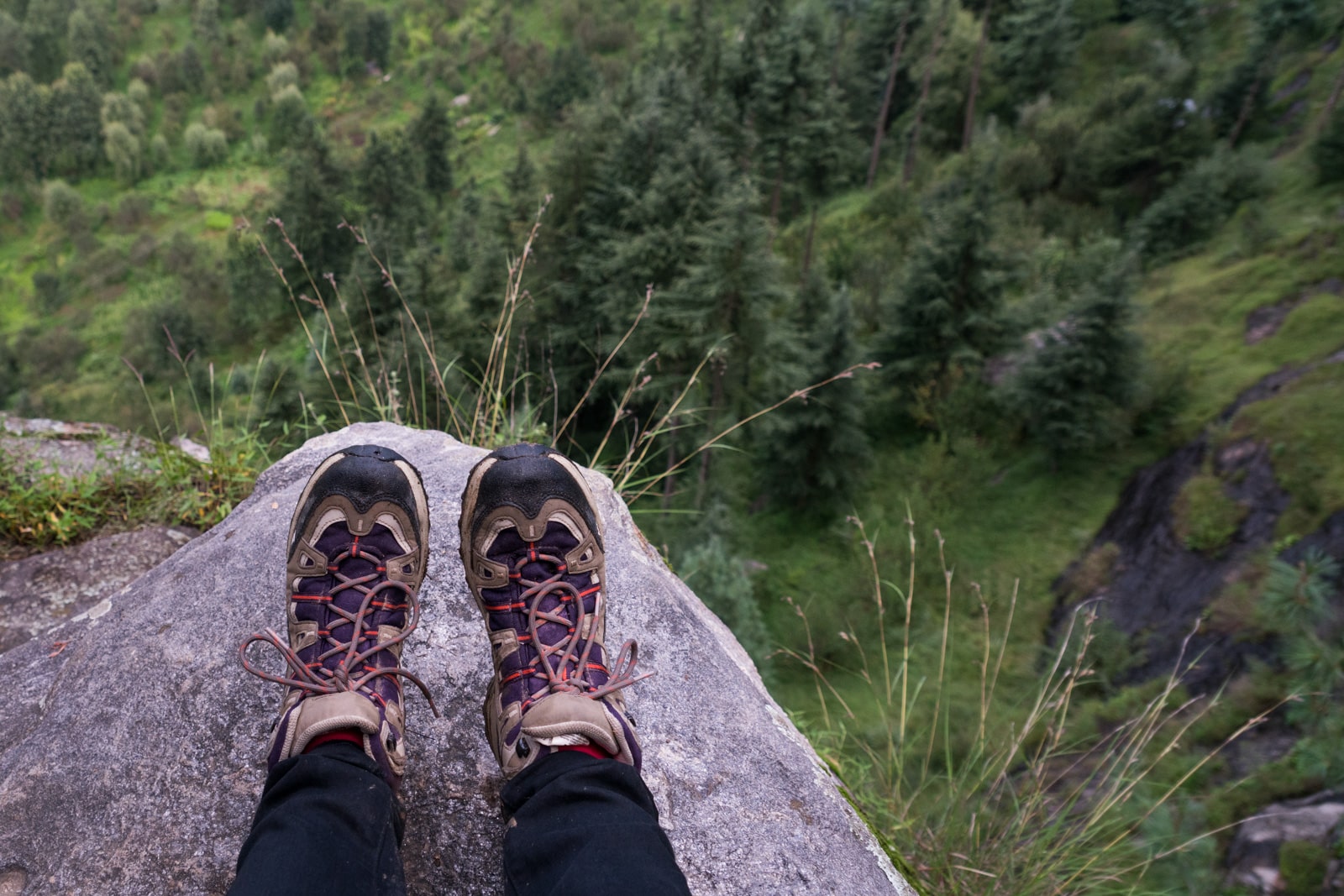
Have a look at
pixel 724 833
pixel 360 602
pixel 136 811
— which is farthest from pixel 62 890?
pixel 724 833

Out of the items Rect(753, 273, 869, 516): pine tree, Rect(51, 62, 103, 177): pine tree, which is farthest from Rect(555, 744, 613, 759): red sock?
Rect(51, 62, 103, 177): pine tree

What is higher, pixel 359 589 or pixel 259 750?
pixel 359 589

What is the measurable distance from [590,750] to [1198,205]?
2750 cm

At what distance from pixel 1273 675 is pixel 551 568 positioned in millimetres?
10269

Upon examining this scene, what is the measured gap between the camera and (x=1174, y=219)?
22094 mm

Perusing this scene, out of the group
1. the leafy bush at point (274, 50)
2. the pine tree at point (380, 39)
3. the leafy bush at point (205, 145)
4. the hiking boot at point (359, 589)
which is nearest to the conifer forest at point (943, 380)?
the hiking boot at point (359, 589)

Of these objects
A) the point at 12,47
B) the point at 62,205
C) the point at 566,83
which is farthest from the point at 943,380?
the point at 12,47

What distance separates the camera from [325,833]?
1.33 m

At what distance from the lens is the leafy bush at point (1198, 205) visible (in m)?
21.5

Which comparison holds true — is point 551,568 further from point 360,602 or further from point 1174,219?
point 1174,219

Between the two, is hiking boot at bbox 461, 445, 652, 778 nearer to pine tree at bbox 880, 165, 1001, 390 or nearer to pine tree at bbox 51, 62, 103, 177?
pine tree at bbox 880, 165, 1001, 390

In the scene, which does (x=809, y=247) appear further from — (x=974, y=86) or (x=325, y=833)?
(x=325, y=833)

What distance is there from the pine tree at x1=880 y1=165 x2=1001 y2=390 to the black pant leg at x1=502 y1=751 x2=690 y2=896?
58.2ft

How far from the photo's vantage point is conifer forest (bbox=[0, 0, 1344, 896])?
118 inches
